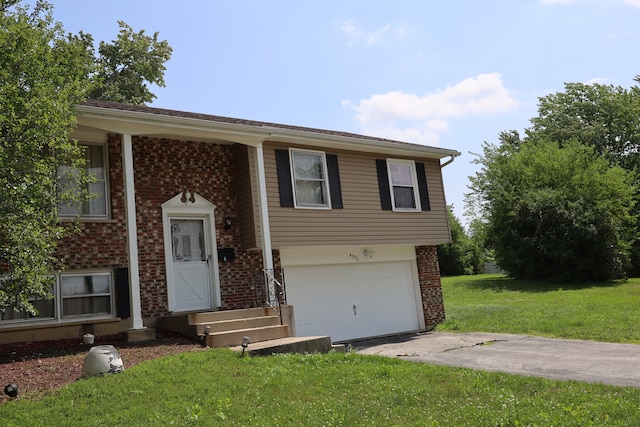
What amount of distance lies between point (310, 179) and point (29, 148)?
697cm

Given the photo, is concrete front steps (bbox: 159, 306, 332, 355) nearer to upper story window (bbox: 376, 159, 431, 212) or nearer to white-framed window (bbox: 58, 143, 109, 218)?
white-framed window (bbox: 58, 143, 109, 218)

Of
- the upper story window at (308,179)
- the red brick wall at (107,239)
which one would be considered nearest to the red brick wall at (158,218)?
the red brick wall at (107,239)

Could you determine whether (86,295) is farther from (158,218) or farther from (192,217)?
(192,217)

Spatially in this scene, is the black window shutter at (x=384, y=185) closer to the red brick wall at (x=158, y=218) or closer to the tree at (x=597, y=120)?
the red brick wall at (x=158, y=218)

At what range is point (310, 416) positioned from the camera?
5.54 meters

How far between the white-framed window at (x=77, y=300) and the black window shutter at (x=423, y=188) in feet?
27.4

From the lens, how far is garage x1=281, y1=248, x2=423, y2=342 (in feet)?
43.5

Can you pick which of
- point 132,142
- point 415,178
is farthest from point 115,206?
point 415,178

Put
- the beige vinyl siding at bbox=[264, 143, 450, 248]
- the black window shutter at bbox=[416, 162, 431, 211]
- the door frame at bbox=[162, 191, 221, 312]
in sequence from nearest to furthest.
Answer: the door frame at bbox=[162, 191, 221, 312]
the beige vinyl siding at bbox=[264, 143, 450, 248]
the black window shutter at bbox=[416, 162, 431, 211]

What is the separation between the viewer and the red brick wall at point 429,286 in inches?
606

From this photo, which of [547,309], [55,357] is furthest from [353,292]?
[55,357]

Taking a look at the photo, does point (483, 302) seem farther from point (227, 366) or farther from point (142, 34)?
point (142, 34)

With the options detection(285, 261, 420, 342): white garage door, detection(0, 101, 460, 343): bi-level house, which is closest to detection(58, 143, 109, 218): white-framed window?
detection(0, 101, 460, 343): bi-level house

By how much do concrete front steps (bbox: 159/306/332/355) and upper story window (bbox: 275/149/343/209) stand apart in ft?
9.57
